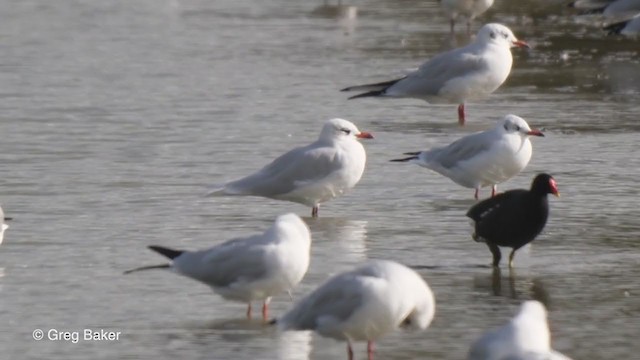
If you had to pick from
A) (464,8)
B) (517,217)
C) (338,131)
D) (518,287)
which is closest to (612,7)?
(464,8)

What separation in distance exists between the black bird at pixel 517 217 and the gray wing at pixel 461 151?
1793 millimetres

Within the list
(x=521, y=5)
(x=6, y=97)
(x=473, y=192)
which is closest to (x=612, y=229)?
(x=473, y=192)

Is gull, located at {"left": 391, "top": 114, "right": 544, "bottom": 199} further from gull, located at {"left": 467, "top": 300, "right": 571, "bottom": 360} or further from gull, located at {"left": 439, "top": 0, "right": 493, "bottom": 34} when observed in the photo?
gull, located at {"left": 439, "top": 0, "right": 493, "bottom": 34}

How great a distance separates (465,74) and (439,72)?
311 millimetres

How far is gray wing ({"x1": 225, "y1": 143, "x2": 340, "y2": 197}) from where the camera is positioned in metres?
10.8

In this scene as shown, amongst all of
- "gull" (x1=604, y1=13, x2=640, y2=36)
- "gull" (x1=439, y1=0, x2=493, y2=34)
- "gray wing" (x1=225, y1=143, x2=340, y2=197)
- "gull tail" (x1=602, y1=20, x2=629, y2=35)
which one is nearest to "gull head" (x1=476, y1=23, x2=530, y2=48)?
"gray wing" (x1=225, y1=143, x2=340, y2=197)

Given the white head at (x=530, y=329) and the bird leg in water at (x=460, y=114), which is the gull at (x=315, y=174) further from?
the white head at (x=530, y=329)

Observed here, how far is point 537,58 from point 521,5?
6.37 metres

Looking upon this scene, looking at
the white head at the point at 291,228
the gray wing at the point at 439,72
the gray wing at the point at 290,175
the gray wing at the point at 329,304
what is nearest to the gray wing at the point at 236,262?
the white head at the point at 291,228

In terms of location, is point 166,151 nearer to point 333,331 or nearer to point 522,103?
point 522,103

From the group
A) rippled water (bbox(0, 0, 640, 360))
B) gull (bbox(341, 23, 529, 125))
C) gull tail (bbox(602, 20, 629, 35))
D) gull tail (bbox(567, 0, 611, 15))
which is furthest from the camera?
gull tail (bbox(567, 0, 611, 15))

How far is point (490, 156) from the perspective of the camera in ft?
36.1

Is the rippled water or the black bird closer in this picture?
the rippled water

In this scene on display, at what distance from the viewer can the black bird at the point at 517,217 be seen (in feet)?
30.0
